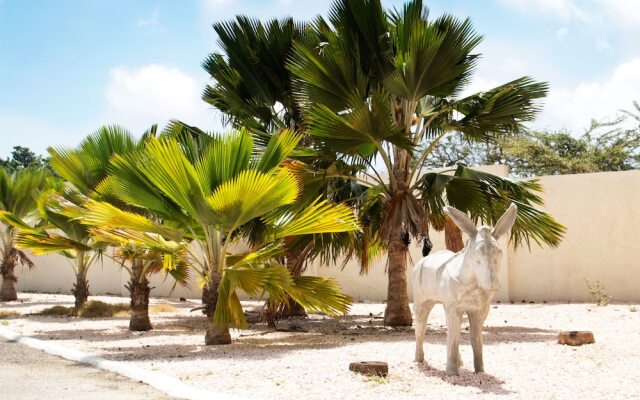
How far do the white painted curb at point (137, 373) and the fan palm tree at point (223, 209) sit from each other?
1337 millimetres

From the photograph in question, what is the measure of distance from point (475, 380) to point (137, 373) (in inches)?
124

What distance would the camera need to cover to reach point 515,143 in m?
27.2

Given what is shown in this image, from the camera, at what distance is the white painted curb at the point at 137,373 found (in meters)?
5.48

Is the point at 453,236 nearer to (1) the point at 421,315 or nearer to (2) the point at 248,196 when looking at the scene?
(2) the point at 248,196

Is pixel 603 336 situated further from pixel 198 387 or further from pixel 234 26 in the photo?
pixel 234 26

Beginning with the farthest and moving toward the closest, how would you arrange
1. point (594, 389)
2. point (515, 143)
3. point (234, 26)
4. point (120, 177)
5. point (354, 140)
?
point (515, 143), point (234, 26), point (354, 140), point (120, 177), point (594, 389)

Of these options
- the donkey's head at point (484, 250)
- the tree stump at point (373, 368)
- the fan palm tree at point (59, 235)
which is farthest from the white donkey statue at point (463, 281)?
the fan palm tree at point (59, 235)

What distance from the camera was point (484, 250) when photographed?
534cm

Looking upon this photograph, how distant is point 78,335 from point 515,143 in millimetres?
20816

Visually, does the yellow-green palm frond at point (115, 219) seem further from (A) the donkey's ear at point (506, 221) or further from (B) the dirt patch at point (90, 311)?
(B) the dirt patch at point (90, 311)

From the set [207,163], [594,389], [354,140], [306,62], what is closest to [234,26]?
[306,62]

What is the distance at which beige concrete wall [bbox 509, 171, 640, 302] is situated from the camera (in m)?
13.8

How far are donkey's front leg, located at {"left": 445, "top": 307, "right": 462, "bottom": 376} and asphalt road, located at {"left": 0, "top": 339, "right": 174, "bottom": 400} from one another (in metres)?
2.41

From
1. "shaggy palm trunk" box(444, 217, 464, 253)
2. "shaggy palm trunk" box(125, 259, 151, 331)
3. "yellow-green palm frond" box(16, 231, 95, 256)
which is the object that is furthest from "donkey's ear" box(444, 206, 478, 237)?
"shaggy palm trunk" box(125, 259, 151, 331)
